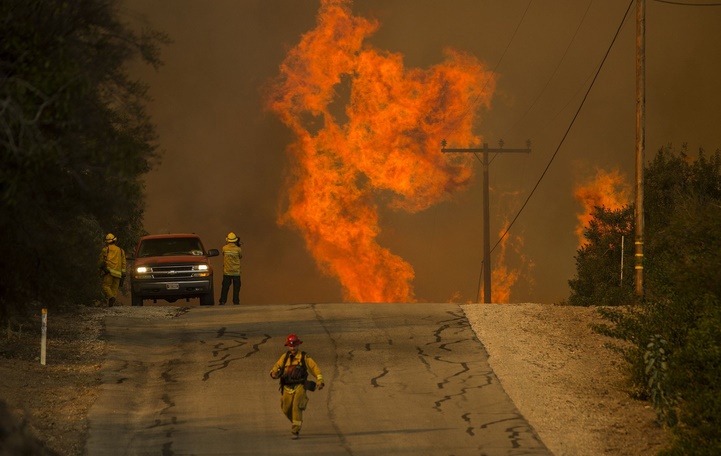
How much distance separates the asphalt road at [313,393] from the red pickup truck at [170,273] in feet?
6.96

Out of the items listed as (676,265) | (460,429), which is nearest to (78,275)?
(460,429)

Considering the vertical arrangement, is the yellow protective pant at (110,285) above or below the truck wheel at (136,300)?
above

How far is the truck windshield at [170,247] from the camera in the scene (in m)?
29.3

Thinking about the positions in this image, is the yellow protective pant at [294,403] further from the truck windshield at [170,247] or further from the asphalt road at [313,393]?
the truck windshield at [170,247]

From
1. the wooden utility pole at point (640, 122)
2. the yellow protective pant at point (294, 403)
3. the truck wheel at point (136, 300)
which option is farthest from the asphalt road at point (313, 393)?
the wooden utility pole at point (640, 122)

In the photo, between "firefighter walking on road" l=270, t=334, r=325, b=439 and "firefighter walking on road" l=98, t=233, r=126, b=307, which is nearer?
"firefighter walking on road" l=270, t=334, r=325, b=439

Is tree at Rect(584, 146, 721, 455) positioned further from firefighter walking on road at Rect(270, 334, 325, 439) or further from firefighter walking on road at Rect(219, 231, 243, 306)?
firefighter walking on road at Rect(219, 231, 243, 306)

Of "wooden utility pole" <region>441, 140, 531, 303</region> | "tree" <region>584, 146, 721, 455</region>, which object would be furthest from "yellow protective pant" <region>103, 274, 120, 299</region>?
"wooden utility pole" <region>441, 140, 531, 303</region>

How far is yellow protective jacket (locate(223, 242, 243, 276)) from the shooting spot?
29750mm

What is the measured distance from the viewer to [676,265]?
15.4 metres

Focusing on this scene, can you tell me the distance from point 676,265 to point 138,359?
10389mm

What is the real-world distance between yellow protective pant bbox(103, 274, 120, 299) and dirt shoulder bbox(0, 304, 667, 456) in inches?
49.3

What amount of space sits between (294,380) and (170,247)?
1517 centimetres

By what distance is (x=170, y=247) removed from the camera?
29516 mm
